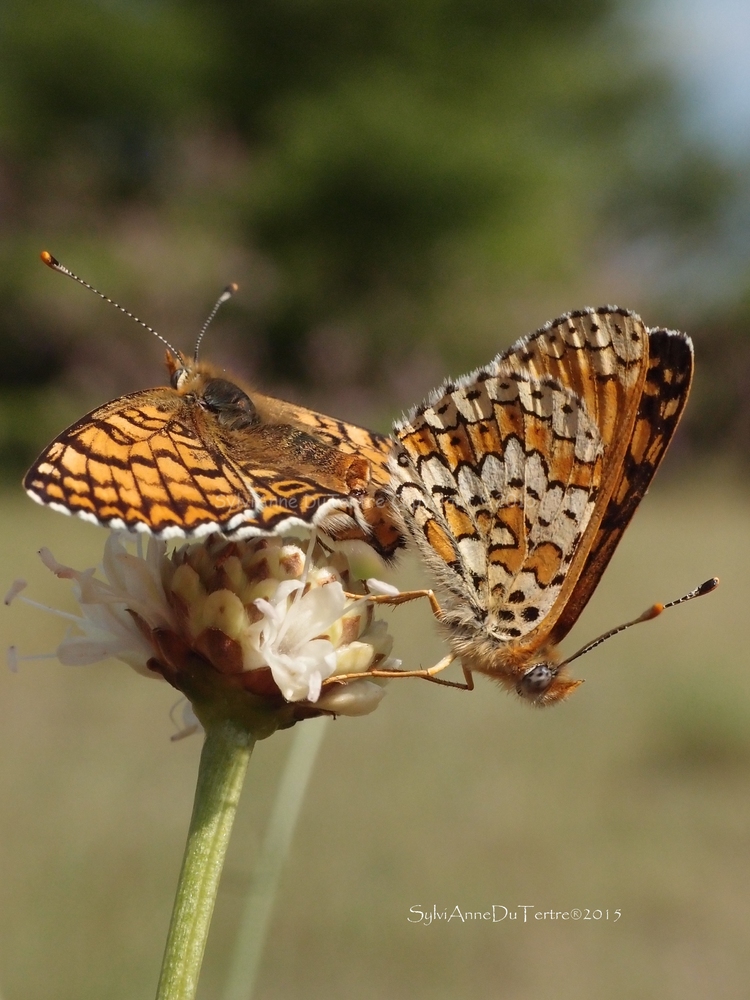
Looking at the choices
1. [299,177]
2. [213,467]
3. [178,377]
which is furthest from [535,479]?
[299,177]

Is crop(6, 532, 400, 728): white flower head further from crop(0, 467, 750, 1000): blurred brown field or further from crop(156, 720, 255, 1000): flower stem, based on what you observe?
crop(0, 467, 750, 1000): blurred brown field

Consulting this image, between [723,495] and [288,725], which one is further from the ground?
[723,495]

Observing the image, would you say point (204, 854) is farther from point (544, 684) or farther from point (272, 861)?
point (544, 684)

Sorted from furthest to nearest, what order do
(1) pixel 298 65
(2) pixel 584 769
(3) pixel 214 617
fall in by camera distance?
(1) pixel 298 65, (2) pixel 584 769, (3) pixel 214 617

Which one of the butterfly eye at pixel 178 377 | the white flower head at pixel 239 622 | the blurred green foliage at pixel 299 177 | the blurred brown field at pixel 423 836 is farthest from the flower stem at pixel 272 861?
the blurred green foliage at pixel 299 177

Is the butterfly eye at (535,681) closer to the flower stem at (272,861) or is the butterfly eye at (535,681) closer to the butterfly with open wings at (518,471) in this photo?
the butterfly with open wings at (518,471)

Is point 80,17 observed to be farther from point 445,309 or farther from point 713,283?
point 713,283

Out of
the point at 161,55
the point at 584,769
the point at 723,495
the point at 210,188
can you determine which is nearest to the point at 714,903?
the point at 584,769
